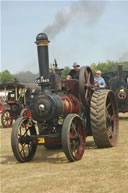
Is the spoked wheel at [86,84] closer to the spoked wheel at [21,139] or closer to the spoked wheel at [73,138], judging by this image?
the spoked wheel at [73,138]

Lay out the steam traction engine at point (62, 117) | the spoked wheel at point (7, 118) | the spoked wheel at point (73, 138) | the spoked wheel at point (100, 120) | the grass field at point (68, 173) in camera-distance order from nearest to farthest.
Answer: the grass field at point (68, 173) < the spoked wheel at point (73, 138) < the steam traction engine at point (62, 117) < the spoked wheel at point (100, 120) < the spoked wheel at point (7, 118)

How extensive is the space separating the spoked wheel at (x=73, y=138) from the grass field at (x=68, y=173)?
157 millimetres

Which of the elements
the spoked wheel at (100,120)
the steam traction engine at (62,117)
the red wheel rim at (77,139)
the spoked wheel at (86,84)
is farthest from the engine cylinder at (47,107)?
the spoked wheel at (100,120)

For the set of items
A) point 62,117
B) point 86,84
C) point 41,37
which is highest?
point 41,37

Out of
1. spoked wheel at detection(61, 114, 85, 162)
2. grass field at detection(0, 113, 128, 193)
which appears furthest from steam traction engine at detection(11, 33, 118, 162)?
grass field at detection(0, 113, 128, 193)

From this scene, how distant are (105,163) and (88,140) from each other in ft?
9.43

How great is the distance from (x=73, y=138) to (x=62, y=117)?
2.53 feet

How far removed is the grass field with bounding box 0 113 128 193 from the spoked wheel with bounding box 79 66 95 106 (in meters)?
1.15

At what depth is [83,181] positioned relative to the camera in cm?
433

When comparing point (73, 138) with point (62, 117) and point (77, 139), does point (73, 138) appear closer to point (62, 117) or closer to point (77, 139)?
point (77, 139)

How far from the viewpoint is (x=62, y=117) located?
636 cm

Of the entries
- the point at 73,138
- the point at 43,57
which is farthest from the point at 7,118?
the point at 73,138

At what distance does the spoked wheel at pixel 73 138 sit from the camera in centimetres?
542

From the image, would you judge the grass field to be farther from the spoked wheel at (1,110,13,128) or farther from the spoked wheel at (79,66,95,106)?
the spoked wheel at (1,110,13,128)
